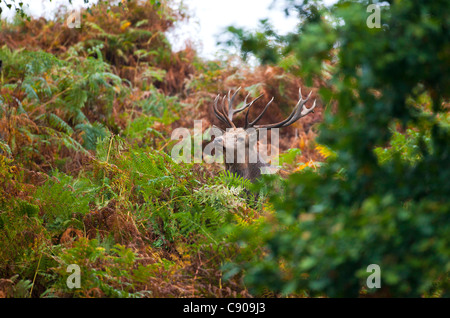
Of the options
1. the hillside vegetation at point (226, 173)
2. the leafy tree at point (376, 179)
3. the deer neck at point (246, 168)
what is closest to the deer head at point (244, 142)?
the deer neck at point (246, 168)

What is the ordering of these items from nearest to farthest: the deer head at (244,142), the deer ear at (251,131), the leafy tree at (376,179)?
1. the leafy tree at (376,179)
2. the deer head at (244,142)
3. the deer ear at (251,131)

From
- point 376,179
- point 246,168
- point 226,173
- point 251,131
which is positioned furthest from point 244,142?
point 376,179


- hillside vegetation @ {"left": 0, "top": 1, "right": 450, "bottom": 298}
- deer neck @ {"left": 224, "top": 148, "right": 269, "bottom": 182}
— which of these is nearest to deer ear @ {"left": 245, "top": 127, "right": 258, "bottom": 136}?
deer neck @ {"left": 224, "top": 148, "right": 269, "bottom": 182}

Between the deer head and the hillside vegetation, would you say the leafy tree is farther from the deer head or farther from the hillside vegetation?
the deer head

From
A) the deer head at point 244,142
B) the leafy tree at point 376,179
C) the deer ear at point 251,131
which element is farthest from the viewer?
the deer ear at point 251,131

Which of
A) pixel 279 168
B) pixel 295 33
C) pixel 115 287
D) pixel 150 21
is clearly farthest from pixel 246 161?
pixel 150 21

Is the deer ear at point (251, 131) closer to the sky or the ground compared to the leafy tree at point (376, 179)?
closer to the sky

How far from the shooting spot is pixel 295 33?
2.78 meters

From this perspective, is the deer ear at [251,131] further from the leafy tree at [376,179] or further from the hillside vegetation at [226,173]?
the leafy tree at [376,179]

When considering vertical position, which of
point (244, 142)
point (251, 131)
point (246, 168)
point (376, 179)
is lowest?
point (376, 179)

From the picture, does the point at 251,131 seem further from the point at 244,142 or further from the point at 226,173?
the point at 226,173
